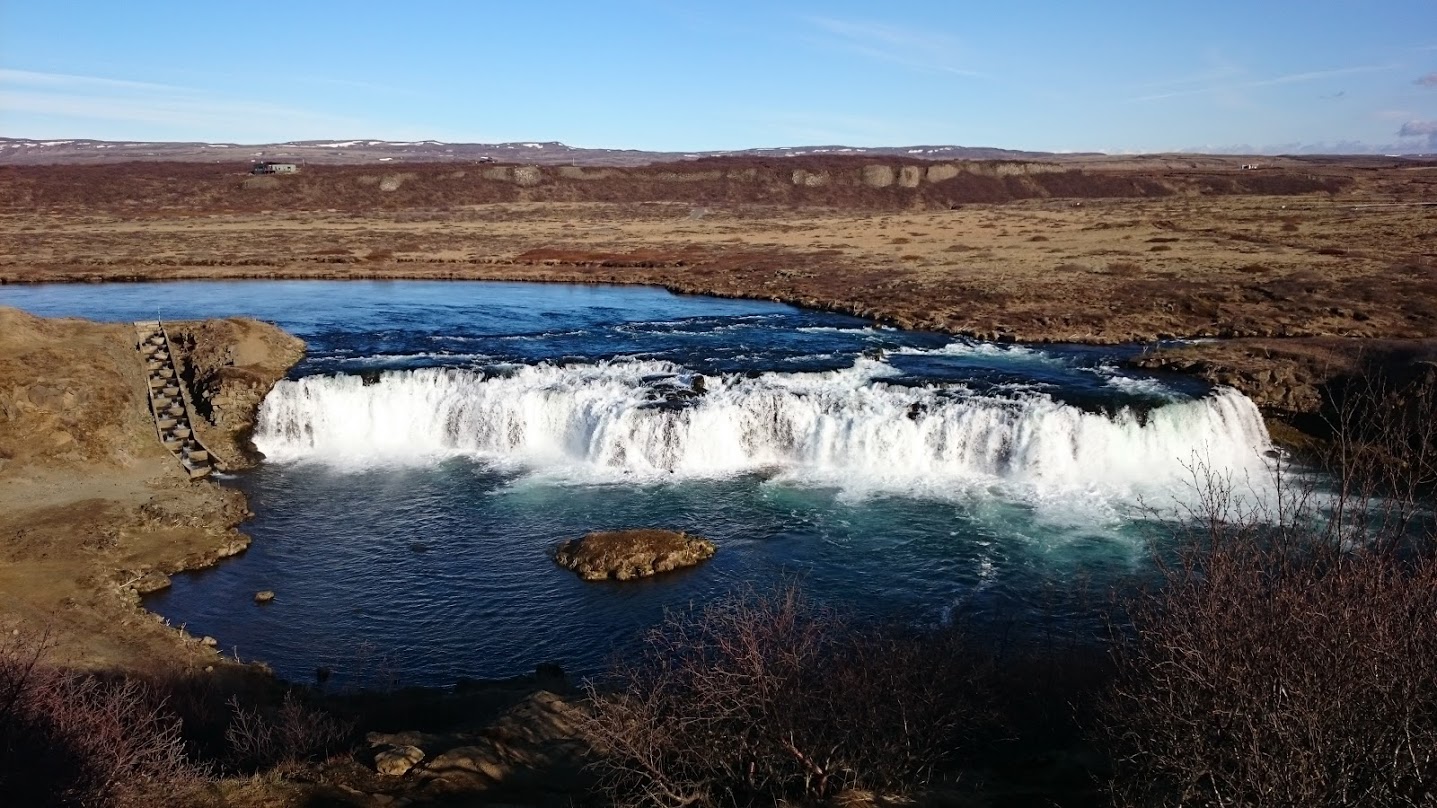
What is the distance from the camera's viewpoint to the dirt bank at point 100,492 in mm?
16406

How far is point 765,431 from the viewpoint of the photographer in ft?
88.2

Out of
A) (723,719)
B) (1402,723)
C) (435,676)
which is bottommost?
(435,676)

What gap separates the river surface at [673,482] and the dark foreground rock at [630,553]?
440 mm

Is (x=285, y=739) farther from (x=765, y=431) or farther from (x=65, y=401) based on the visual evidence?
(x=65, y=401)

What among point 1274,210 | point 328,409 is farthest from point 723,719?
point 1274,210

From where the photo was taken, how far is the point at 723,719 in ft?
31.5

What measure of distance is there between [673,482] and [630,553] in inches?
225

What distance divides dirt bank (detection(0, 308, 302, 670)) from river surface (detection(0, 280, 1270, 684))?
38.8 inches

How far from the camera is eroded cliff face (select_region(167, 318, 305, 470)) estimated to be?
27.7 metres

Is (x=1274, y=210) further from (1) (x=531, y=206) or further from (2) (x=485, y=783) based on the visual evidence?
(2) (x=485, y=783)

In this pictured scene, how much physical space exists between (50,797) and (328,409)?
71.8 ft

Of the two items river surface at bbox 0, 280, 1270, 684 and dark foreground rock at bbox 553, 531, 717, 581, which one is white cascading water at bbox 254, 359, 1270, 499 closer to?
river surface at bbox 0, 280, 1270, 684

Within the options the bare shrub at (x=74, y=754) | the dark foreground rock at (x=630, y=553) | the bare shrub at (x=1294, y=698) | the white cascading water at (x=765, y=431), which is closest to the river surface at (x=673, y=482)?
the white cascading water at (x=765, y=431)

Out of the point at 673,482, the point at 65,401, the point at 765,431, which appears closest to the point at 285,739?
the point at 673,482
